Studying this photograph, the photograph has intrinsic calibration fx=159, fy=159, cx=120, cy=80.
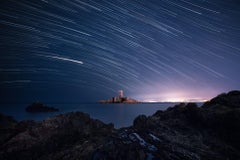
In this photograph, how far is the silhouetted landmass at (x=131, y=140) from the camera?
804 cm

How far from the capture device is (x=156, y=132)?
1072 cm

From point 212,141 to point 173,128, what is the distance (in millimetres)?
2572

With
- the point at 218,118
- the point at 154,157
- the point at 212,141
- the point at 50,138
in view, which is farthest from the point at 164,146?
the point at 50,138

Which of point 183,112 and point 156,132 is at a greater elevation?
point 183,112

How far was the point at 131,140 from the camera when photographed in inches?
348

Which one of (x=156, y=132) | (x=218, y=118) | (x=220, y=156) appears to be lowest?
(x=220, y=156)

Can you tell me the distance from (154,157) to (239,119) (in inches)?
278

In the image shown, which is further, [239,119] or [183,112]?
[183,112]

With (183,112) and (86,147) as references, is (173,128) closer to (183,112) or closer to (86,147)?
(183,112)

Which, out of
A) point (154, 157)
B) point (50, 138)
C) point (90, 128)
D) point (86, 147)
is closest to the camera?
point (154, 157)

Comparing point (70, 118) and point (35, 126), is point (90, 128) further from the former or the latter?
point (35, 126)

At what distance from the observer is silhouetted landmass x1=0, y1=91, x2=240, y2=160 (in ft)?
26.4

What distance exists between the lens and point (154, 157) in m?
7.47

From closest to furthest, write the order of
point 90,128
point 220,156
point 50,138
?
point 220,156 → point 50,138 → point 90,128
